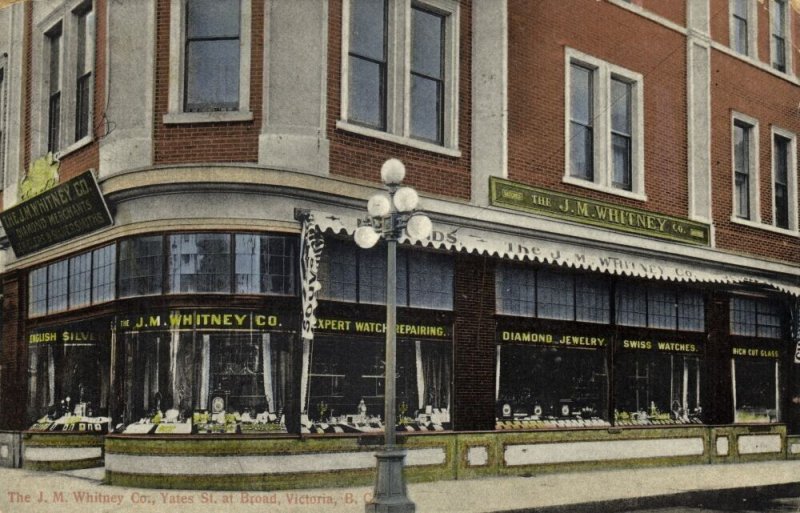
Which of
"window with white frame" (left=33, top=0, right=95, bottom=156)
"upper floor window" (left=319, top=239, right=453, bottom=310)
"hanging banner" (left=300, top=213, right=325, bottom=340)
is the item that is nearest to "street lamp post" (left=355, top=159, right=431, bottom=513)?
"hanging banner" (left=300, top=213, right=325, bottom=340)

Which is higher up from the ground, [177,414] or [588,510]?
[177,414]

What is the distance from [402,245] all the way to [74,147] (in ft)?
18.0

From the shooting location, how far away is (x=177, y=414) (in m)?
13.6

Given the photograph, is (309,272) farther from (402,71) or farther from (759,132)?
(759,132)

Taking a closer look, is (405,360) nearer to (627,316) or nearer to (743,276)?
(627,316)

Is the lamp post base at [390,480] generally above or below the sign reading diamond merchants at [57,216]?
below

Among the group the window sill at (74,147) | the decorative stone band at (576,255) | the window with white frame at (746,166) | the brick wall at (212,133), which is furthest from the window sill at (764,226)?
the window sill at (74,147)

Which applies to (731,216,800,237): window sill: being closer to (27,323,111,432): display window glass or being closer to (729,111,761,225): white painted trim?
(729,111,761,225): white painted trim

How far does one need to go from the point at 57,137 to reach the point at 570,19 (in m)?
9.46

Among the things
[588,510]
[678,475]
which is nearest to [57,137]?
[588,510]

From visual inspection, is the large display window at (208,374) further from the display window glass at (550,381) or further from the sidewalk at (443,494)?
the display window glass at (550,381)

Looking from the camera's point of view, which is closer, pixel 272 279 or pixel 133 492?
pixel 133 492

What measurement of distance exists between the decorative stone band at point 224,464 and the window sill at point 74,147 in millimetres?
4937

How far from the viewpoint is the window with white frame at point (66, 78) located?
16344 mm
